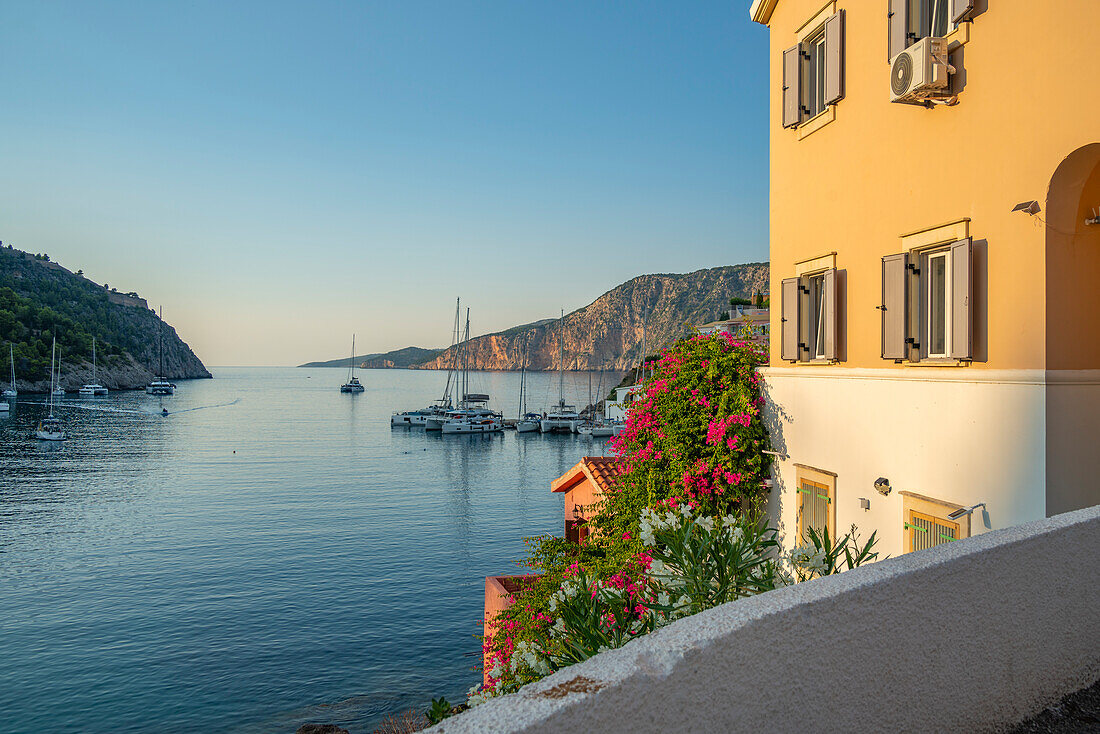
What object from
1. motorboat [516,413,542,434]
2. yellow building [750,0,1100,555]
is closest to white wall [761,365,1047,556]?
yellow building [750,0,1100,555]

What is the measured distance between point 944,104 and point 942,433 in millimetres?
3258

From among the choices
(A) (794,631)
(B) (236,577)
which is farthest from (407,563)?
(A) (794,631)

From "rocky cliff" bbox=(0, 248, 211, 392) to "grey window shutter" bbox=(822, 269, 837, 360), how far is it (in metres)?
150

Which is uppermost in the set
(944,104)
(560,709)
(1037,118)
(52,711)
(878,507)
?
(944,104)

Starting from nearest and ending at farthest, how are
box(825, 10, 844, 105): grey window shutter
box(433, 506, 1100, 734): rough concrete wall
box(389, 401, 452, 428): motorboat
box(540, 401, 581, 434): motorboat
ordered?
box(433, 506, 1100, 734): rough concrete wall → box(825, 10, 844, 105): grey window shutter → box(540, 401, 581, 434): motorboat → box(389, 401, 452, 428): motorboat

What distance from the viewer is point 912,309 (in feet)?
24.9

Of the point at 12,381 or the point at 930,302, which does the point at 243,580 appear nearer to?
the point at 930,302

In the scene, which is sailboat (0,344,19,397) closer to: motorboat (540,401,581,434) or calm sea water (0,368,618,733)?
calm sea water (0,368,618,733)

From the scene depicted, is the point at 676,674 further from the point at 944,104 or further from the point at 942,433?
the point at 944,104

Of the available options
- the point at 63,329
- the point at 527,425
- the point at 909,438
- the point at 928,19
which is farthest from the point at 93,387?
the point at 928,19

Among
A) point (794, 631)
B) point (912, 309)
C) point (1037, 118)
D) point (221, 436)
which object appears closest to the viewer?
point (794, 631)

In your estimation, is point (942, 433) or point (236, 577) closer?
point (942, 433)

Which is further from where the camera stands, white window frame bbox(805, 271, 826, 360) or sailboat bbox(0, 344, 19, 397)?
sailboat bbox(0, 344, 19, 397)

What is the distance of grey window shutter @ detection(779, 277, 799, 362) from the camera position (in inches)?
394
